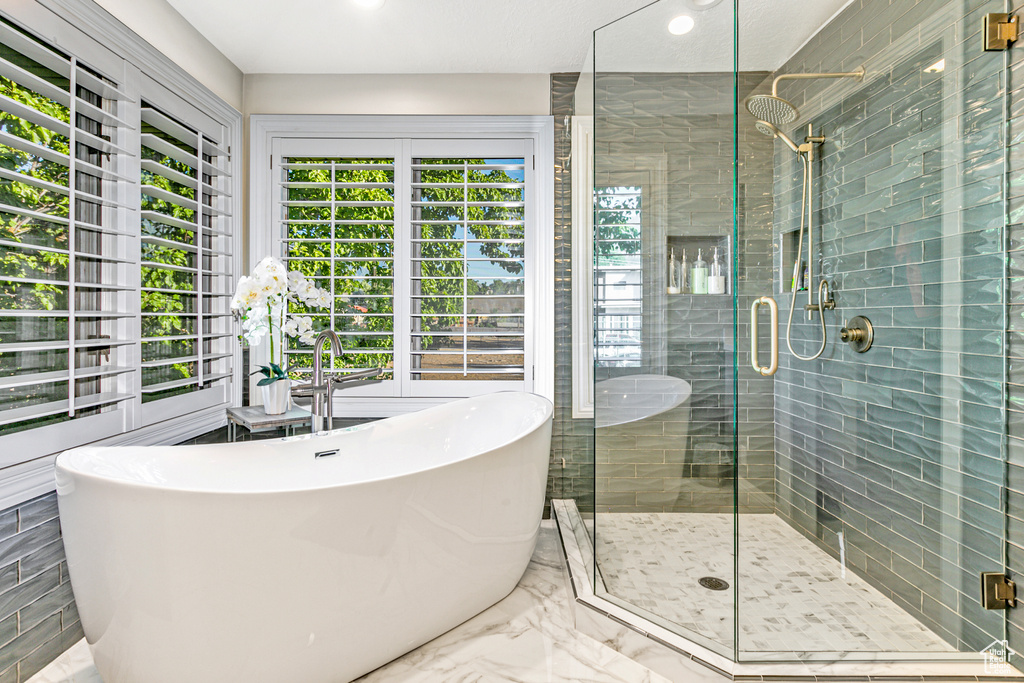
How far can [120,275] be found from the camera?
2004 millimetres

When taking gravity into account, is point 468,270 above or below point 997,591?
above

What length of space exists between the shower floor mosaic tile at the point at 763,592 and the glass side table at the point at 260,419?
162 centimetres

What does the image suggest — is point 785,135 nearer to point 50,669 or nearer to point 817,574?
point 817,574

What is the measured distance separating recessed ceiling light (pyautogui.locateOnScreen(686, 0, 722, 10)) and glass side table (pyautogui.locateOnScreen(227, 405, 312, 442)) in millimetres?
2204

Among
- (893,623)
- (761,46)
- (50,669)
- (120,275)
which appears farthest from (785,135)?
(50,669)

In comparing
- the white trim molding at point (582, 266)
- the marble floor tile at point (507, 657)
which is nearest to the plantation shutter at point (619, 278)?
the white trim molding at point (582, 266)

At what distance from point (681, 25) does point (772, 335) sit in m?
1.03

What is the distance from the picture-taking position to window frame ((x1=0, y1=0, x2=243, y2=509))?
163 centimetres

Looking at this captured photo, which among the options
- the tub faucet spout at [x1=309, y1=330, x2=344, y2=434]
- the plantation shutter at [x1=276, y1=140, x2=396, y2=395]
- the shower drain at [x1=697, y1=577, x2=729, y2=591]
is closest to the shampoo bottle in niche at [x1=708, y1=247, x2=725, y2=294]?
the shower drain at [x1=697, y1=577, x2=729, y2=591]

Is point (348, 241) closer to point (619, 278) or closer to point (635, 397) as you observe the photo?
point (619, 278)

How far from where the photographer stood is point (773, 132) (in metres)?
1.69

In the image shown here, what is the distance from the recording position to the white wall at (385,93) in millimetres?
2854

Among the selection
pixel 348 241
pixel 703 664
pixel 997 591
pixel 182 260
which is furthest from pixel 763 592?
pixel 182 260

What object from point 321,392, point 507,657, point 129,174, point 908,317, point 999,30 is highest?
point 999,30
